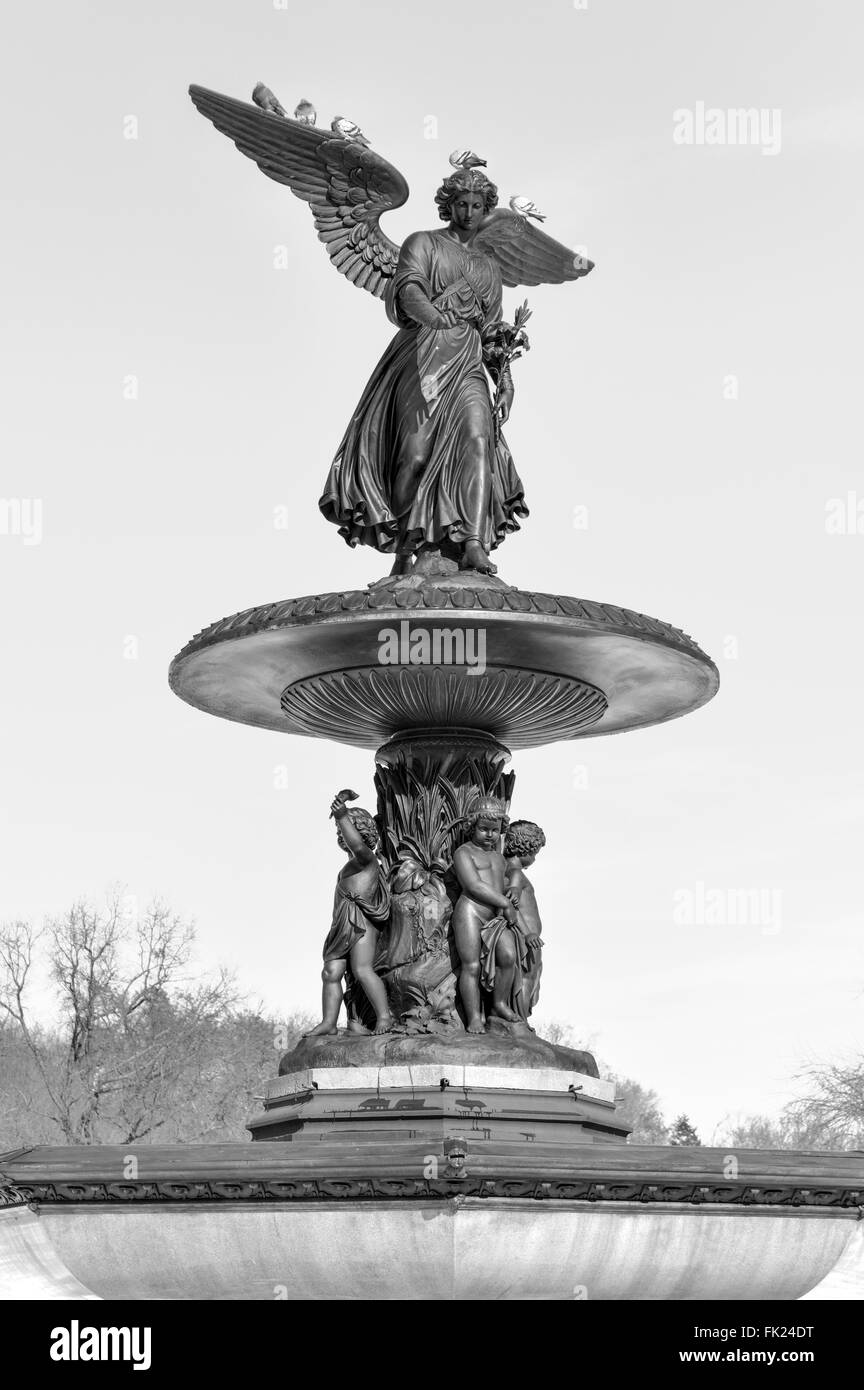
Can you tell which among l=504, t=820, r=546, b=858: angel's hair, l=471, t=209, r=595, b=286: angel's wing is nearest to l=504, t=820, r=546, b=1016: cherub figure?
l=504, t=820, r=546, b=858: angel's hair

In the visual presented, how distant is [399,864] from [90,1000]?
27011 mm

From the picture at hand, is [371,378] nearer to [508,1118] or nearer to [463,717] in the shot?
[463,717]

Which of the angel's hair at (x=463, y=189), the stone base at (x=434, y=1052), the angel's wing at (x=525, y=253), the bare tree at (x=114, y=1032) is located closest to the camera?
the stone base at (x=434, y=1052)

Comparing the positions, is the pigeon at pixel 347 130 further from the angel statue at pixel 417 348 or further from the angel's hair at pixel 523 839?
the angel's hair at pixel 523 839

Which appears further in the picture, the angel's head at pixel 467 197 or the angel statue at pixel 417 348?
the angel's head at pixel 467 197

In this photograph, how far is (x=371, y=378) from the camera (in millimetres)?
14016

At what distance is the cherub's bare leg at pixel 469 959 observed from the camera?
12.6 metres

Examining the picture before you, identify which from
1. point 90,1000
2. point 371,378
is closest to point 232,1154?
point 371,378

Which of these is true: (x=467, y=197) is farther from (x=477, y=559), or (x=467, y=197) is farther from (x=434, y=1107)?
(x=434, y=1107)

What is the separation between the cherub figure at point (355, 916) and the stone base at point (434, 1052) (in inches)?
12.3

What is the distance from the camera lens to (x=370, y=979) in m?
12.7

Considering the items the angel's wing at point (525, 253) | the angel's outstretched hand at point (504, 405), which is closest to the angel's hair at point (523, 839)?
the angel's outstretched hand at point (504, 405)

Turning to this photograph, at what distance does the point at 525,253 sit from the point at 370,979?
533 centimetres

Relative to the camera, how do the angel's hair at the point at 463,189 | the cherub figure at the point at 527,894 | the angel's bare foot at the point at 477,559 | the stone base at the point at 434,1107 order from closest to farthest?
the stone base at the point at 434,1107, the cherub figure at the point at 527,894, the angel's bare foot at the point at 477,559, the angel's hair at the point at 463,189
